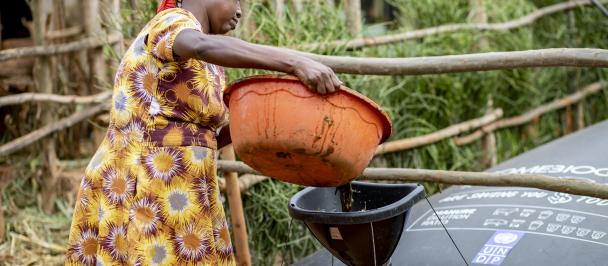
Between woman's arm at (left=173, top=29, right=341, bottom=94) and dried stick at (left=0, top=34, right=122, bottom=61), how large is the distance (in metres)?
2.03

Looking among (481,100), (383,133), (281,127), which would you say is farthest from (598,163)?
(481,100)

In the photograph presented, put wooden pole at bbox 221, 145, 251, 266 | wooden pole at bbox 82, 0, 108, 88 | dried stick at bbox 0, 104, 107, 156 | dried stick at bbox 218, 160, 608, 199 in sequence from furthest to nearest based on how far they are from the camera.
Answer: wooden pole at bbox 82, 0, 108, 88
dried stick at bbox 0, 104, 107, 156
wooden pole at bbox 221, 145, 251, 266
dried stick at bbox 218, 160, 608, 199

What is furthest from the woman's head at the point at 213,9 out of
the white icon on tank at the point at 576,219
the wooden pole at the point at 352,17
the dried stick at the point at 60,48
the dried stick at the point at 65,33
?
the dried stick at the point at 65,33

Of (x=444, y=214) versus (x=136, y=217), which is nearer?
(x=136, y=217)

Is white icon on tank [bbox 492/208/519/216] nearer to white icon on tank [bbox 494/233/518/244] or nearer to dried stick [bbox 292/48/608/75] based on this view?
white icon on tank [bbox 494/233/518/244]

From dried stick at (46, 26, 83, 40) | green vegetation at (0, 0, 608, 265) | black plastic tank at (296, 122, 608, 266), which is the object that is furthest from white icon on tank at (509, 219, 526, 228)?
dried stick at (46, 26, 83, 40)

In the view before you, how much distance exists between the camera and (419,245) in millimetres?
2961

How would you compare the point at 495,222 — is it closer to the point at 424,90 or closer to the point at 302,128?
the point at 302,128

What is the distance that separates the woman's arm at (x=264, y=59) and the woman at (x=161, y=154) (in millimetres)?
187

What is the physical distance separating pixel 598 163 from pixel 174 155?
5.43 ft

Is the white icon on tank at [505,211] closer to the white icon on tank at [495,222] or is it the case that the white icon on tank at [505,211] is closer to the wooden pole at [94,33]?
the white icon on tank at [495,222]

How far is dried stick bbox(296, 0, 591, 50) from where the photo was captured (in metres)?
4.15

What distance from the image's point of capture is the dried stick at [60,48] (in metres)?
4.03

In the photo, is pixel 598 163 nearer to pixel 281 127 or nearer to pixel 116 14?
pixel 281 127
